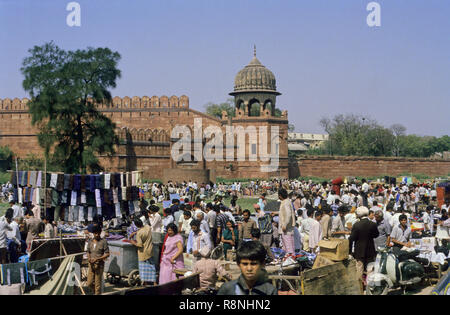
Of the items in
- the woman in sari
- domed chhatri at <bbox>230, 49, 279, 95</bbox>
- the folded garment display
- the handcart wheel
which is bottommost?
the handcart wheel

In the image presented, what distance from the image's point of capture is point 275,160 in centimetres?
3525

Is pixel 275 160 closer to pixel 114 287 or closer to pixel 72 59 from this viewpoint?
pixel 72 59

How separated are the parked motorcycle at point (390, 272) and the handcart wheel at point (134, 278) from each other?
9.22ft

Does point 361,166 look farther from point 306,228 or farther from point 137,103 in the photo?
point 306,228

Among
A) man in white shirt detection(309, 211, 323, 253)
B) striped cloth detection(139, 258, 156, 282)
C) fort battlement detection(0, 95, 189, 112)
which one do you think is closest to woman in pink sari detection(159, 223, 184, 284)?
striped cloth detection(139, 258, 156, 282)

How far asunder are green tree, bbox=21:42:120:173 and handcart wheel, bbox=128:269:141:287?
14091 mm

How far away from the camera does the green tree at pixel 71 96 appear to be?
21328 millimetres

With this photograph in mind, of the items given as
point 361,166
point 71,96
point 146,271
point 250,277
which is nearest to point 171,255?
point 146,271

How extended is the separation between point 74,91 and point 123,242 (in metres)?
15.0

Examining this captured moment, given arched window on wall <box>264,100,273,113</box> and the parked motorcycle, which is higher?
arched window on wall <box>264,100,273,113</box>

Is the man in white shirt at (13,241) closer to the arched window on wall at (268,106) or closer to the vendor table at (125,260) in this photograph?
the vendor table at (125,260)

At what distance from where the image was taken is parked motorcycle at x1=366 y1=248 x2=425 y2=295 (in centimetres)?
647

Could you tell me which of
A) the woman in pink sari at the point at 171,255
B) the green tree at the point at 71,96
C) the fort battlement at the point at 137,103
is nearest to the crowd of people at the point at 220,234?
the woman in pink sari at the point at 171,255

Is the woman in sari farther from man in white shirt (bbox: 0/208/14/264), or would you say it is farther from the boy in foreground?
the boy in foreground
